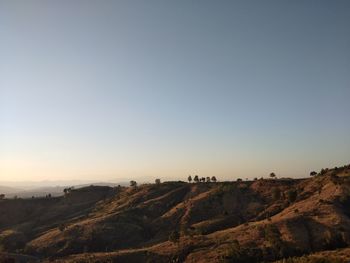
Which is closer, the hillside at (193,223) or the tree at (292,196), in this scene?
the hillside at (193,223)

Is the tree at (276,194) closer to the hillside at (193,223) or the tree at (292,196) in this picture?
the hillside at (193,223)

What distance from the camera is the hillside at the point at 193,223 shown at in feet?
222

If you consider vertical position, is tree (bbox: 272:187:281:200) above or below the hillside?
above

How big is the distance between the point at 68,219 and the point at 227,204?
46.4 m

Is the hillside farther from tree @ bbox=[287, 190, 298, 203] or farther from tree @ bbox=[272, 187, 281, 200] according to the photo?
tree @ bbox=[287, 190, 298, 203]

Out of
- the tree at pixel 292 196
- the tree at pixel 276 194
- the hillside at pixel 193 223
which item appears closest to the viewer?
the hillside at pixel 193 223

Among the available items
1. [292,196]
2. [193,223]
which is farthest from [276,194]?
[193,223]

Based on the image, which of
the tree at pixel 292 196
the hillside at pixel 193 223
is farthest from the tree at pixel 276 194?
the tree at pixel 292 196

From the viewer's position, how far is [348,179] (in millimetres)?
89812

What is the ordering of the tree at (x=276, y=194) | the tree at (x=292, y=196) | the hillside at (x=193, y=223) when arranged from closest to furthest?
1. the hillside at (x=193, y=223)
2. the tree at (x=292, y=196)
3. the tree at (x=276, y=194)

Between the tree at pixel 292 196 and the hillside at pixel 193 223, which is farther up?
the tree at pixel 292 196

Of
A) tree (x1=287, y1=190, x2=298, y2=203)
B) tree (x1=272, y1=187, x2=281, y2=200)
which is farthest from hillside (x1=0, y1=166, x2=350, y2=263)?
tree (x1=287, y1=190, x2=298, y2=203)

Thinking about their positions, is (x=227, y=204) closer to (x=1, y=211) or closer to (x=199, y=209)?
(x=199, y=209)

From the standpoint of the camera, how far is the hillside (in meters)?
67.8
